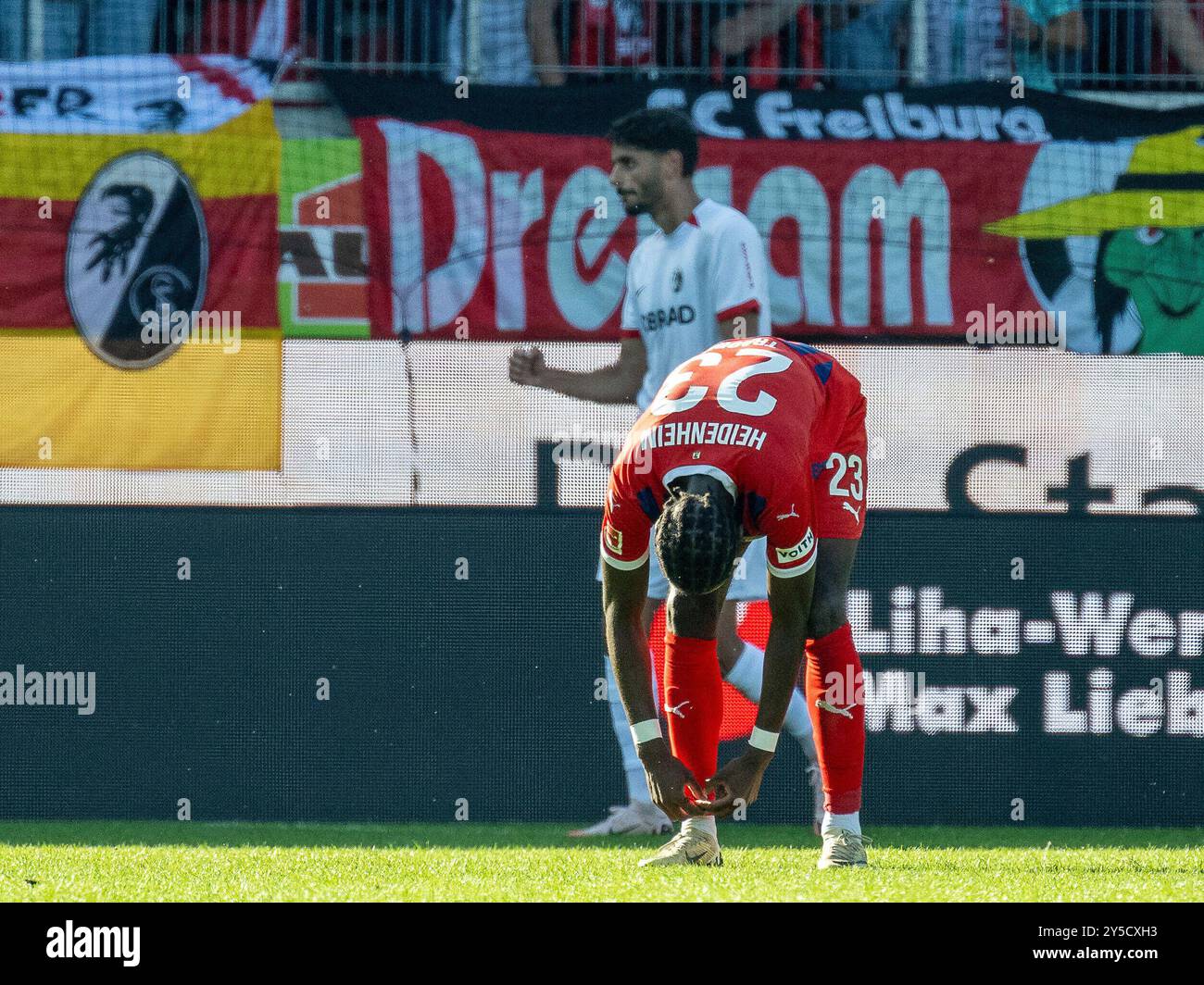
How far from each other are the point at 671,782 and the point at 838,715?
571 millimetres

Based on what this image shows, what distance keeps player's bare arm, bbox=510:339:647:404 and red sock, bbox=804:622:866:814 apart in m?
1.87

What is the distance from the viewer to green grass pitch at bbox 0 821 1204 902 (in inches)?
181

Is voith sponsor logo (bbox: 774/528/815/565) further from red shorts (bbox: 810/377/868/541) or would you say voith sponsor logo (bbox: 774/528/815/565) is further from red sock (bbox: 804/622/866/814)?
red sock (bbox: 804/622/866/814)

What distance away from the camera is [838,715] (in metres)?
5.14

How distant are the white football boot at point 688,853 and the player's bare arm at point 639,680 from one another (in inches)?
11.4

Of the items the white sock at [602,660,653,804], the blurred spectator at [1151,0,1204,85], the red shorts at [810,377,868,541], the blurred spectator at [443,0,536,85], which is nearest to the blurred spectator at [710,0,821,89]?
the blurred spectator at [443,0,536,85]

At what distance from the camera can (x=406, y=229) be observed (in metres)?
7.46

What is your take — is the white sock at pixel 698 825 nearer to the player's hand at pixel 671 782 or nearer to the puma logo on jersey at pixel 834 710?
the player's hand at pixel 671 782

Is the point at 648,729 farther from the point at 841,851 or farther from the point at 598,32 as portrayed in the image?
the point at 598,32

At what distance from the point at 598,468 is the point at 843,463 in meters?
2.16

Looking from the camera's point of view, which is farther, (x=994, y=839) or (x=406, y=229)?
(x=406, y=229)

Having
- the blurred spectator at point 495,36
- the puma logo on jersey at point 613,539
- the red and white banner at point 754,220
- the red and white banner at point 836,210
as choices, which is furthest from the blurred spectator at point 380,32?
the puma logo on jersey at point 613,539
